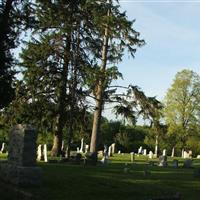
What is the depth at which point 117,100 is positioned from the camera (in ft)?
111

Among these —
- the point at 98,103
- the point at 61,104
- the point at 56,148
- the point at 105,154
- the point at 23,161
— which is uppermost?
the point at 98,103

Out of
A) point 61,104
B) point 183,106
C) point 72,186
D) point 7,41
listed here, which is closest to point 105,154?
point 61,104

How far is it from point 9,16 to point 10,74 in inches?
99.4

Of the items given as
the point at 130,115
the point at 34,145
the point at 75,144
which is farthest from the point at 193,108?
the point at 34,145

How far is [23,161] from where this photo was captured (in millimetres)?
15852

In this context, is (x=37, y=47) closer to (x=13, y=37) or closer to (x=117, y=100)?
(x=117, y=100)

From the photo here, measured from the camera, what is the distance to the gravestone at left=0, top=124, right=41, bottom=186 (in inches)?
614

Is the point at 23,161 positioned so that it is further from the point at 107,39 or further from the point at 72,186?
the point at 107,39

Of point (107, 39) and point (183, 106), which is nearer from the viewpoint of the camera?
point (107, 39)

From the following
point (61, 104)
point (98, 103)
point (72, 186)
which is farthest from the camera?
point (61, 104)

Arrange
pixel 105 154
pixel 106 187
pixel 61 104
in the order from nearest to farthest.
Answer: pixel 106 187 < pixel 105 154 < pixel 61 104

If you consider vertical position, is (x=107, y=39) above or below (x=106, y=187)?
above

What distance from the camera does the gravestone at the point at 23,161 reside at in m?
15.6

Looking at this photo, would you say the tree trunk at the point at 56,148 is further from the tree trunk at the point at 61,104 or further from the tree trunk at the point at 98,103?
the tree trunk at the point at 98,103
